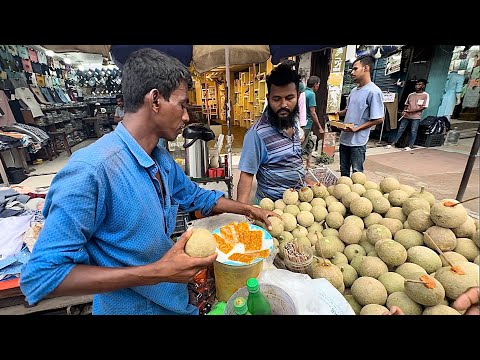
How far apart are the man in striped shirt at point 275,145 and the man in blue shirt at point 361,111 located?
228cm

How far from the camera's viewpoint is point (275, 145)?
2.38 metres

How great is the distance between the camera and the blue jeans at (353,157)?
443 centimetres

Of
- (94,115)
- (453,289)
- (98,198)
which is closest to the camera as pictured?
(98,198)

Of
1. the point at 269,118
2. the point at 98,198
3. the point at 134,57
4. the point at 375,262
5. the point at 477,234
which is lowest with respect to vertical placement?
the point at 375,262

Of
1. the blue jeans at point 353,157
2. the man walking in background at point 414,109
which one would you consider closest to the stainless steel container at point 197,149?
the blue jeans at point 353,157

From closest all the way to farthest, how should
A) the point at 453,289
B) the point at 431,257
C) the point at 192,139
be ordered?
the point at 453,289 < the point at 431,257 < the point at 192,139

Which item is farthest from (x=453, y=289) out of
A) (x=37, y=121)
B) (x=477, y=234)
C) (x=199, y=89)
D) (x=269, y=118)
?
(x=199, y=89)

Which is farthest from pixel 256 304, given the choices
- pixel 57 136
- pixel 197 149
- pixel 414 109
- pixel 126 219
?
pixel 57 136

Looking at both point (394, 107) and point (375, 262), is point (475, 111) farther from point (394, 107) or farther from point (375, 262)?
point (375, 262)

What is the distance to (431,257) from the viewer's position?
134cm

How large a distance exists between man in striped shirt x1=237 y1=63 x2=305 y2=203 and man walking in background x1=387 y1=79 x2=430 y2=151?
26.1 ft

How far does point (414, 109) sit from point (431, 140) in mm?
1478

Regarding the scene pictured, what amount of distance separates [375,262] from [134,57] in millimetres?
1713

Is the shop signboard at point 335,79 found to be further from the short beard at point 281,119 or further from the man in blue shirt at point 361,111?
the short beard at point 281,119
